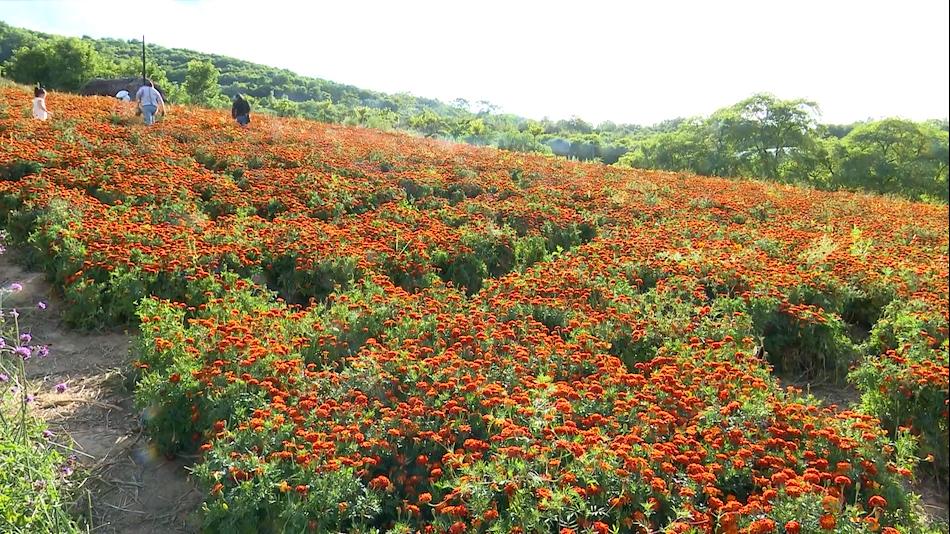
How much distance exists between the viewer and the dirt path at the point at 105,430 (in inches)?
125

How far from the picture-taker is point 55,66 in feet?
132

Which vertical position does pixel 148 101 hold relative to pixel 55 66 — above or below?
above

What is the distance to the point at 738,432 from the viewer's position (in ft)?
10.5

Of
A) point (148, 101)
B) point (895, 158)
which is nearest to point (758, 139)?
point (895, 158)

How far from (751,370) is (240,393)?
3.05m

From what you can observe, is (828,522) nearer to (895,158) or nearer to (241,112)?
(241,112)

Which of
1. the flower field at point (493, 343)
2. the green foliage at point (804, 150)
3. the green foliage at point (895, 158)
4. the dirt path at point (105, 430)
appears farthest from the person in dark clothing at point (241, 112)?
the green foliage at point (895, 158)

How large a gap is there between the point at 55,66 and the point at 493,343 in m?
46.8

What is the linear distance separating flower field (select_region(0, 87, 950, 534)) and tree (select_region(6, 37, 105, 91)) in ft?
123

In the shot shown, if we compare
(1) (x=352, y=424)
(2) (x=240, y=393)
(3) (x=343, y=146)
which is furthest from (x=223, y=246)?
(3) (x=343, y=146)

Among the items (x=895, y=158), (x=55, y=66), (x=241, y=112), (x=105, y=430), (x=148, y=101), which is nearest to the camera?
(x=105, y=430)

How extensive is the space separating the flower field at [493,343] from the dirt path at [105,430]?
7.8 inches

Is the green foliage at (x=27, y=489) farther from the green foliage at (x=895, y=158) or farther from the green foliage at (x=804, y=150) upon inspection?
the green foliage at (x=895, y=158)

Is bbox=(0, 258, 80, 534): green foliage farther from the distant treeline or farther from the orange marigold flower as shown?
the distant treeline
